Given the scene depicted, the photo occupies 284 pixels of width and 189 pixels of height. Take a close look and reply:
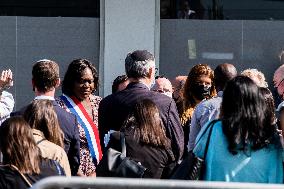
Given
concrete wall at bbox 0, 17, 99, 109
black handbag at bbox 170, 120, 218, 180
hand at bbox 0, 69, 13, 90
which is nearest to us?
black handbag at bbox 170, 120, 218, 180

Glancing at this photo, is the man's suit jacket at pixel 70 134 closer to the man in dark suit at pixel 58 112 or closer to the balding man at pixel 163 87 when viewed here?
the man in dark suit at pixel 58 112

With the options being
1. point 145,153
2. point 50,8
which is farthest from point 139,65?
point 50,8

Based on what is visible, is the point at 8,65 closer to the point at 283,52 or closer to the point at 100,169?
the point at 283,52

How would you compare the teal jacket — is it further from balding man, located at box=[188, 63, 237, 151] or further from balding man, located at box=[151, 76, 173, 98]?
balding man, located at box=[151, 76, 173, 98]

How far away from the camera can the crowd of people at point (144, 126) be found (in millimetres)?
4844

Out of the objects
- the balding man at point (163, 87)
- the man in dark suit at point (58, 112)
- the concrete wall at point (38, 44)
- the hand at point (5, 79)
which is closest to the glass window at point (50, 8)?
the concrete wall at point (38, 44)

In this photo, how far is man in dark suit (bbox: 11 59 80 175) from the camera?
6.41m

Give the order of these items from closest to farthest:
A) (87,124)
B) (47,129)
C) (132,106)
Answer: (47,129), (132,106), (87,124)

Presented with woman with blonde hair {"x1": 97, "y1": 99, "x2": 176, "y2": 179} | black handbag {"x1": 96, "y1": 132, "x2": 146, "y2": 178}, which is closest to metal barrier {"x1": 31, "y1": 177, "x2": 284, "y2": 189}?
black handbag {"x1": 96, "y1": 132, "x2": 146, "y2": 178}

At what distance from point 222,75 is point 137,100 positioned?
47.1 inches

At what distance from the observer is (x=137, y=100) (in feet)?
20.2

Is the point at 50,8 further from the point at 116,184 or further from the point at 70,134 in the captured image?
the point at 116,184

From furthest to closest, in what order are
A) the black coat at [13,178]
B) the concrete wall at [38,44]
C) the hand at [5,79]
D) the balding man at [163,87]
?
the concrete wall at [38,44], the balding man at [163,87], the hand at [5,79], the black coat at [13,178]

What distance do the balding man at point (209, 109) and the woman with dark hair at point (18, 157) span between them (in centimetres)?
184
